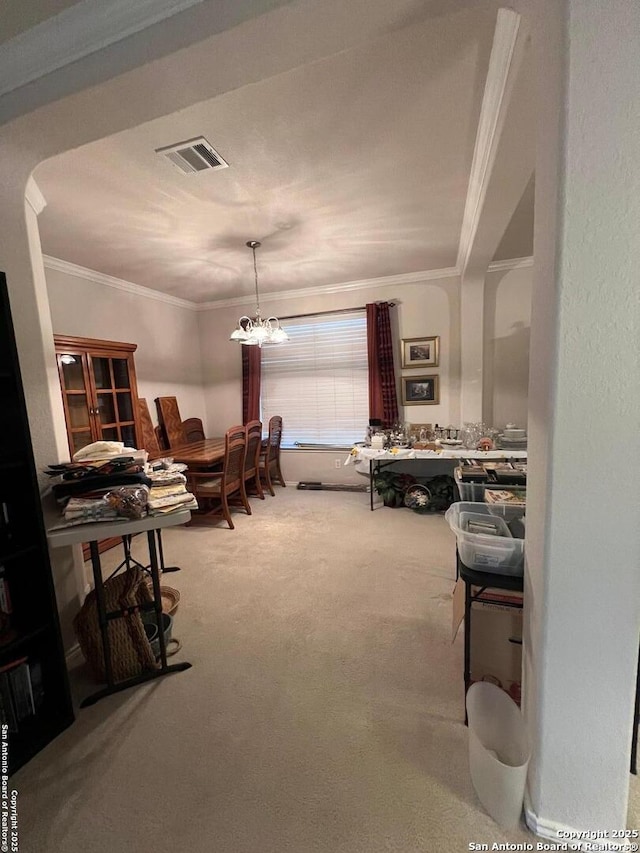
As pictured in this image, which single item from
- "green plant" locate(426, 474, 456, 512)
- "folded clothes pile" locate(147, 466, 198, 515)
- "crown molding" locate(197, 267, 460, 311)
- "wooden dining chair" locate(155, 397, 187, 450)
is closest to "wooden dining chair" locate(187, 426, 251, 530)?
"wooden dining chair" locate(155, 397, 187, 450)

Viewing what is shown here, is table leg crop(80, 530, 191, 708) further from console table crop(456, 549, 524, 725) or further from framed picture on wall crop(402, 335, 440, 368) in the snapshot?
framed picture on wall crop(402, 335, 440, 368)

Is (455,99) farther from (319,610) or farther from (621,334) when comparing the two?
(319,610)

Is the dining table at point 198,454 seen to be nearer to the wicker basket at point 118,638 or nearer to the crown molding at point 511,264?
the wicker basket at point 118,638

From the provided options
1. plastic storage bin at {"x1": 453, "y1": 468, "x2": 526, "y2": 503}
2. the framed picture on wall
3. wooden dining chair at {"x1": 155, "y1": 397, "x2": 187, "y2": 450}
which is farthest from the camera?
wooden dining chair at {"x1": 155, "y1": 397, "x2": 187, "y2": 450}

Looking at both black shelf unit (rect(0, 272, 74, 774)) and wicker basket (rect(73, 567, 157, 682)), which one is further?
wicker basket (rect(73, 567, 157, 682))

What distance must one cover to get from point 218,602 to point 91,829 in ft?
3.93

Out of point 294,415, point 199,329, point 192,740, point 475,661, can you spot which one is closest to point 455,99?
point 475,661

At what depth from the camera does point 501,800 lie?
1.08 meters

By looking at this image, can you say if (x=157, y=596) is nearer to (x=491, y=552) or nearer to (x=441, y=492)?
(x=491, y=552)

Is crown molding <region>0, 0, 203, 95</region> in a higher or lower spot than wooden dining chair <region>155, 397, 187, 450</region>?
higher

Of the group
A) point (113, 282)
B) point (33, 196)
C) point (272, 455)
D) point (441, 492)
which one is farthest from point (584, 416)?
point (113, 282)

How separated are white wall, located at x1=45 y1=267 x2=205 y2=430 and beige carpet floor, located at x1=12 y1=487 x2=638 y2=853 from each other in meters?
2.76

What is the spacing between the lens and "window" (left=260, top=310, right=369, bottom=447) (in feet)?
15.1

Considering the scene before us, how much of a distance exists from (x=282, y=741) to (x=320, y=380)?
386 cm
